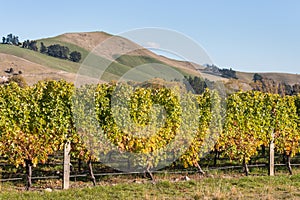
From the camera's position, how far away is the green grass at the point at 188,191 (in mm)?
9070

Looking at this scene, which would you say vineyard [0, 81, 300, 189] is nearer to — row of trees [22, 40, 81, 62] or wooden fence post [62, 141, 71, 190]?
wooden fence post [62, 141, 71, 190]

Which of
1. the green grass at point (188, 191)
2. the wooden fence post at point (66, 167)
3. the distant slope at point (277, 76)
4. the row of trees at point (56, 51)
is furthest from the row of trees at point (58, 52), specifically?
the green grass at point (188, 191)

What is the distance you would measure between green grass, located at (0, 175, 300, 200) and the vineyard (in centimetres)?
187

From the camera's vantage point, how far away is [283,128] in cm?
1479

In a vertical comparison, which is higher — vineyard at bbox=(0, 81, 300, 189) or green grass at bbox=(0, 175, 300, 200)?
vineyard at bbox=(0, 81, 300, 189)

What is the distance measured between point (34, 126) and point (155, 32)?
476 centimetres

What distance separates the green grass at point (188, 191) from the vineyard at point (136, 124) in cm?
187

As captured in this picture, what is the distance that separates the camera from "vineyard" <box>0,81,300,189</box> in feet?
37.3

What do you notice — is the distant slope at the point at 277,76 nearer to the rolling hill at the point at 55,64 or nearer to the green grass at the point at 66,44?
the rolling hill at the point at 55,64

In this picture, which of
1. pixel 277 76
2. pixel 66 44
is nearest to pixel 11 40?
pixel 66 44

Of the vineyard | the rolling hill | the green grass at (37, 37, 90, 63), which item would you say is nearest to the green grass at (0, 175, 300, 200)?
the vineyard

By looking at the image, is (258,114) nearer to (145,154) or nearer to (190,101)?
(190,101)

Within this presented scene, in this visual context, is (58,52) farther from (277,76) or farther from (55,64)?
(277,76)

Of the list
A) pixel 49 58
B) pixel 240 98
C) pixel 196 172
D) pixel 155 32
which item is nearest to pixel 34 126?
pixel 155 32
